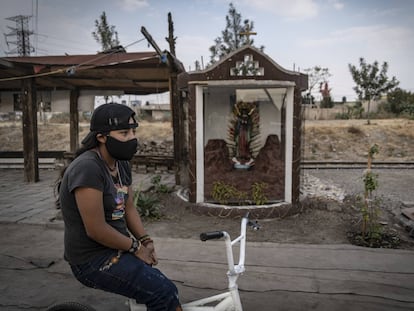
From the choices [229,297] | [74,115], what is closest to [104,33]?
[74,115]

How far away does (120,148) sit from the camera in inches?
84.2

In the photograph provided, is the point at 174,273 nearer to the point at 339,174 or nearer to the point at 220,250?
the point at 220,250

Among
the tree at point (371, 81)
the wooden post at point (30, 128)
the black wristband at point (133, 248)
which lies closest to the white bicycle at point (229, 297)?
the black wristband at point (133, 248)

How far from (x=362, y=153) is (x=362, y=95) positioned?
52.4 feet

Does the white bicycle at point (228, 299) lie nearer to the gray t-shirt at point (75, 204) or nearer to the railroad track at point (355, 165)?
the gray t-shirt at point (75, 204)

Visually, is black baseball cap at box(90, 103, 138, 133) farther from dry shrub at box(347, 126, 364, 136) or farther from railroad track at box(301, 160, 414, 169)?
dry shrub at box(347, 126, 364, 136)

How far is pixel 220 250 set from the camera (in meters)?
4.94

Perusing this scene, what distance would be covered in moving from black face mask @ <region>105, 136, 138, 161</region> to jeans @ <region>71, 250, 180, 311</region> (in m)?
0.56

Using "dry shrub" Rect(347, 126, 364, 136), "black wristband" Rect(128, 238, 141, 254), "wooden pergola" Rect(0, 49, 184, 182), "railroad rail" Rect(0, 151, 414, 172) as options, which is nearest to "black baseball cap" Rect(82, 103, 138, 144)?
"black wristband" Rect(128, 238, 141, 254)

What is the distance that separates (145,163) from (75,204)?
10.1m

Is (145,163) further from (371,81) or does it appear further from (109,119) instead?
(371,81)

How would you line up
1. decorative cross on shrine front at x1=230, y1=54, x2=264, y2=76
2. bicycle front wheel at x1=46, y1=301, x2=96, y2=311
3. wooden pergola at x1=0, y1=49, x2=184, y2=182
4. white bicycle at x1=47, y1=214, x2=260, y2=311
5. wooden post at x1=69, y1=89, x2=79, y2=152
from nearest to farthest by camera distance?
white bicycle at x1=47, y1=214, x2=260, y2=311 → bicycle front wheel at x1=46, y1=301, x2=96, y2=311 → decorative cross on shrine front at x1=230, y1=54, x2=264, y2=76 → wooden pergola at x1=0, y1=49, x2=184, y2=182 → wooden post at x1=69, y1=89, x2=79, y2=152

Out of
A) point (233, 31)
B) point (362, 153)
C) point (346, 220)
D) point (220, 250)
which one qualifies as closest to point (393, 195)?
point (346, 220)

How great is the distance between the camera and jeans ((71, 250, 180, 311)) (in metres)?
2.03
